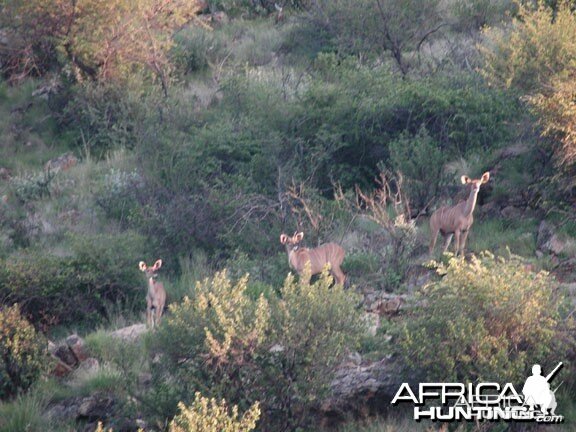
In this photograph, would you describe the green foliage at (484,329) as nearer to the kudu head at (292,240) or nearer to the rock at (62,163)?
the kudu head at (292,240)

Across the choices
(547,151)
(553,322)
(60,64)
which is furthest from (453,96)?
(60,64)

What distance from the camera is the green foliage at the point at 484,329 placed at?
1181 cm

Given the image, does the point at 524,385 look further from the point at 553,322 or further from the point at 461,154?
the point at 461,154

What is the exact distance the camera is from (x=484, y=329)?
11930 millimetres

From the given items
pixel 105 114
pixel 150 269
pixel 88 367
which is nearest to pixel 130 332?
pixel 88 367

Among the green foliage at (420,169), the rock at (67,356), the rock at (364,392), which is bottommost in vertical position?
the green foliage at (420,169)

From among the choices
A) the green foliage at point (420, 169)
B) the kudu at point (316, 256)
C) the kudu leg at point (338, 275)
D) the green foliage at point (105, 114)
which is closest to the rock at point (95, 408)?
the kudu at point (316, 256)

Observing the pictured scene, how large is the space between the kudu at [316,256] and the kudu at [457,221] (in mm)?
1350

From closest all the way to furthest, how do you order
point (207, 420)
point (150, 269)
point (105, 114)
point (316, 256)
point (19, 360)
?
point (207, 420)
point (19, 360)
point (316, 256)
point (150, 269)
point (105, 114)

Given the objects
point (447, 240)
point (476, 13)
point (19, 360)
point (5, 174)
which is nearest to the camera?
point (19, 360)

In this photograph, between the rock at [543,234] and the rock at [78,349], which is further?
the rock at [543,234]

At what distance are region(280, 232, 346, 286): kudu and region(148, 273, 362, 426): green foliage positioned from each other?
3.54 metres

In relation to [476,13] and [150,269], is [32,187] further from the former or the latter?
[476,13]

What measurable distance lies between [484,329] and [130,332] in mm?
5332
